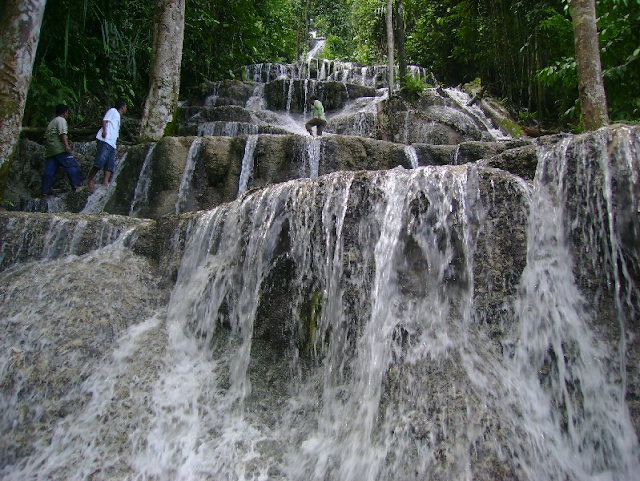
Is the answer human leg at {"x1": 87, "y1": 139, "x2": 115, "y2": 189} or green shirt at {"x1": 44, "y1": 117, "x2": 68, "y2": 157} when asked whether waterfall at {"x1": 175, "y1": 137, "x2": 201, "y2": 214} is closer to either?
human leg at {"x1": 87, "y1": 139, "x2": 115, "y2": 189}

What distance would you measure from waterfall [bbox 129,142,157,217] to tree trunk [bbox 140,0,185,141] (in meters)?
1.47

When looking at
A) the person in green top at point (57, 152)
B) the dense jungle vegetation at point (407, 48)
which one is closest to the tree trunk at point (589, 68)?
the dense jungle vegetation at point (407, 48)

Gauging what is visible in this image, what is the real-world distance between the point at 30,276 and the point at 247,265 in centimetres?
216

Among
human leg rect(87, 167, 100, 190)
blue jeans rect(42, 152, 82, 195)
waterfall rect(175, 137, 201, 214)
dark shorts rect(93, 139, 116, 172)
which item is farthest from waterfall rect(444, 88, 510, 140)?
blue jeans rect(42, 152, 82, 195)

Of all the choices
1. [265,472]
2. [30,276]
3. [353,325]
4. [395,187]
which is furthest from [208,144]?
[265,472]

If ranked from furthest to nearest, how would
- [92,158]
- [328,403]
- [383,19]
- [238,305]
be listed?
[383,19], [92,158], [238,305], [328,403]

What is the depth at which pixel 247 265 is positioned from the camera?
4109 mm

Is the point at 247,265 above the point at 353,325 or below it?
above

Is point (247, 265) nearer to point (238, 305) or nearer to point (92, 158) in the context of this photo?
point (238, 305)

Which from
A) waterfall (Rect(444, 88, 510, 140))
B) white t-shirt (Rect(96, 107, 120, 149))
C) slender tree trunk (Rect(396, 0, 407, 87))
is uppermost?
slender tree trunk (Rect(396, 0, 407, 87))

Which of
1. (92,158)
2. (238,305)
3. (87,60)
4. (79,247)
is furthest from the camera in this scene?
A: (87,60)

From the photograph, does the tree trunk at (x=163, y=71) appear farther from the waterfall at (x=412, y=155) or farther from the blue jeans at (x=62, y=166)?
the waterfall at (x=412, y=155)

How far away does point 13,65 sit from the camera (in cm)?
584

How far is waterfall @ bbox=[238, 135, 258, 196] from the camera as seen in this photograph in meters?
6.78
